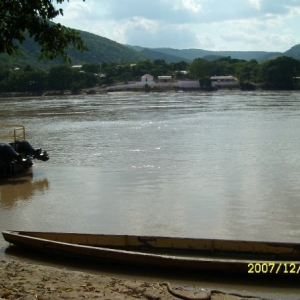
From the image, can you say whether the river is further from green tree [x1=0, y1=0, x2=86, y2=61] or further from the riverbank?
green tree [x1=0, y1=0, x2=86, y2=61]

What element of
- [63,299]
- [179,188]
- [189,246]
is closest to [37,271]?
[63,299]

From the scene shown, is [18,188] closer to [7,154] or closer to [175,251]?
[7,154]

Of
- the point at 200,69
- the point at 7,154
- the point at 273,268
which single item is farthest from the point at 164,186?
the point at 200,69

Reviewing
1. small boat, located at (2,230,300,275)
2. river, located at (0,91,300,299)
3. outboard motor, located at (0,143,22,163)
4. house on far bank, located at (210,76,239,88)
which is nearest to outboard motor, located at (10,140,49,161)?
river, located at (0,91,300,299)

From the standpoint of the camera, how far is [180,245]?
10.3 meters

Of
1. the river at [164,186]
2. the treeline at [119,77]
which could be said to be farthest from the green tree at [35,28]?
the treeline at [119,77]

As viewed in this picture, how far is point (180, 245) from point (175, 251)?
18 centimetres

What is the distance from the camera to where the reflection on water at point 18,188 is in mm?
16547

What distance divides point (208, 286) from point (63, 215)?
6.41m

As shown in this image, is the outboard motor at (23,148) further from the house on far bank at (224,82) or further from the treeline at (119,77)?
the house on far bank at (224,82)

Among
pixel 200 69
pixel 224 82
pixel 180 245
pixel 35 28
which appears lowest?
pixel 224 82

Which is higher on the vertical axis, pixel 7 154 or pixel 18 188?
pixel 7 154

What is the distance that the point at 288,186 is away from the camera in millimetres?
17281

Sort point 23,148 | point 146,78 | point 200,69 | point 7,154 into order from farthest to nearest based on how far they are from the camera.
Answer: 1. point 200,69
2. point 146,78
3. point 23,148
4. point 7,154
